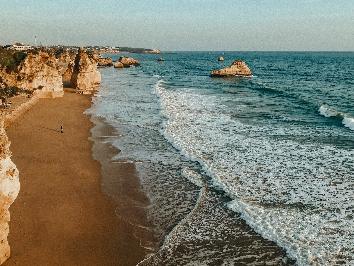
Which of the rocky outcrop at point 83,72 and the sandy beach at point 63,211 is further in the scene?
the rocky outcrop at point 83,72

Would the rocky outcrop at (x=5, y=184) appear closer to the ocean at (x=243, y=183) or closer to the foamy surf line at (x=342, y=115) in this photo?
the ocean at (x=243, y=183)

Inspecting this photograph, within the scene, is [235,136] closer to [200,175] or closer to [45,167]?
[200,175]

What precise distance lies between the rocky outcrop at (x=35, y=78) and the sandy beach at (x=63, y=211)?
43.1 ft

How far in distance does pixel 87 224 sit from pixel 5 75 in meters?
24.2

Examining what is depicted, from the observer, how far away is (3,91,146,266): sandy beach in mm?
8438

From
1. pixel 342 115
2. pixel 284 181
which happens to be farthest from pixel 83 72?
pixel 284 181

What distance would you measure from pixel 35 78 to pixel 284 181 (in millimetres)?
25744

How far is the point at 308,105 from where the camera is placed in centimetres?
3212

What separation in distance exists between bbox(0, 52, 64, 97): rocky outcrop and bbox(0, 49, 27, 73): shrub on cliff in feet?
1.38

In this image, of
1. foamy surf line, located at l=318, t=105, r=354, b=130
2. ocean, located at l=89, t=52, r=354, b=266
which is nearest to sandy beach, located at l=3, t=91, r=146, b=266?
ocean, located at l=89, t=52, r=354, b=266

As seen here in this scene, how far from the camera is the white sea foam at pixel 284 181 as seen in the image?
9.25 m

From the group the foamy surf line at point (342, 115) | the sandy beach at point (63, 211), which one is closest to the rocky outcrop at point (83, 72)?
the sandy beach at point (63, 211)

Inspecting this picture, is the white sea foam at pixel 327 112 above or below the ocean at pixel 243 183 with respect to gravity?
above

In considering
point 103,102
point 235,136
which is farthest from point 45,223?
point 103,102
